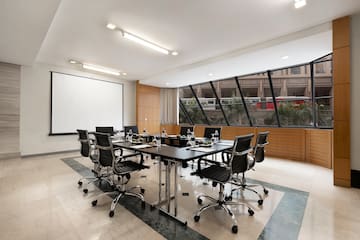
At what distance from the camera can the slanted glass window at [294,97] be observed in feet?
17.1

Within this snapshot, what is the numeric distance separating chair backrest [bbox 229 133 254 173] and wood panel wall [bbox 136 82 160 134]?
6.28m

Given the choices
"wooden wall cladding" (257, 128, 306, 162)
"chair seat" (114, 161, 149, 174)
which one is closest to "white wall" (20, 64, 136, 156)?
"chair seat" (114, 161, 149, 174)

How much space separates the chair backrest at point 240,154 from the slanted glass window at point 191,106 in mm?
5983

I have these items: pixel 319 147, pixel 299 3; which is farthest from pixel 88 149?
pixel 319 147

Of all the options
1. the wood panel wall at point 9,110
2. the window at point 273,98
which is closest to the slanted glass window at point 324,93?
the window at point 273,98

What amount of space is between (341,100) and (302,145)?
260 centimetres

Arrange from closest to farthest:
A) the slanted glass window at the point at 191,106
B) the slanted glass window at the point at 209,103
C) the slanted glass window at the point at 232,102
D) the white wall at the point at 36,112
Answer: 1. the white wall at the point at 36,112
2. the slanted glass window at the point at 232,102
3. the slanted glass window at the point at 209,103
4. the slanted glass window at the point at 191,106

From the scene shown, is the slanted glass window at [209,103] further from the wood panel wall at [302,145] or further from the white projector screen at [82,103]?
the white projector screen at [82,103]

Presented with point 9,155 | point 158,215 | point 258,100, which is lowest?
point 158,215

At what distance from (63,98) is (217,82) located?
5944 millimetres

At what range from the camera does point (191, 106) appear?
8672 mm

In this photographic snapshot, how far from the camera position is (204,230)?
1.97 metres

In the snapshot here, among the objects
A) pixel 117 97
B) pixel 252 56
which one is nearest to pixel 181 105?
pixel 117 97

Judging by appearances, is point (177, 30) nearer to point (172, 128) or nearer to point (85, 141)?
point (85, 141)
